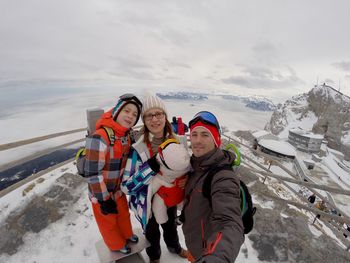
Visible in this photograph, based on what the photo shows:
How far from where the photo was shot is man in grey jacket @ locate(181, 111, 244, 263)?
141 cm

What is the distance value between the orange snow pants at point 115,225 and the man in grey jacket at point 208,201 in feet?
3.35

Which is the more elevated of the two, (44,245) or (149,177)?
(149,177)

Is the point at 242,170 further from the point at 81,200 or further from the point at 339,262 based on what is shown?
the point at 81,200

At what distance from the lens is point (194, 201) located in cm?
188

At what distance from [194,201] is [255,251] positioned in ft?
7.66

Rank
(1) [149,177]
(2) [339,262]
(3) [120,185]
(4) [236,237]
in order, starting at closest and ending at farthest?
(4) [236,237]
(1) [149,177]
(3) [120,185]
(2) [339,262]

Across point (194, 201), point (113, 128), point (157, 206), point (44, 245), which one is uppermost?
point (113, 128)

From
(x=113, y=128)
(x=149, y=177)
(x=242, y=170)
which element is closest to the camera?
(x=149, y=177)

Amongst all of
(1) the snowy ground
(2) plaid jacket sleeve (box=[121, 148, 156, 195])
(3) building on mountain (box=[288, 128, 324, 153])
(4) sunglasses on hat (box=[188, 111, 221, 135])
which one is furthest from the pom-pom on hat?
(3) building on mountain (box=[288, 128, 324, 153])

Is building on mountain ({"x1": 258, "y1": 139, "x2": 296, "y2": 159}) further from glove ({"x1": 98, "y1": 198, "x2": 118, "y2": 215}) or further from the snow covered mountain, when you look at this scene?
glove ({"x1": 98, "y1": 198, "x2": 118, "y2": 215})

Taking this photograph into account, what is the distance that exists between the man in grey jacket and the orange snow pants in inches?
40.2

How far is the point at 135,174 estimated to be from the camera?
218 cm

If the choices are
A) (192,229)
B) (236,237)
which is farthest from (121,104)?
(236,237)

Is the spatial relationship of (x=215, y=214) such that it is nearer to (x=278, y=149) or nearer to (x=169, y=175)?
(x=169, y=175)
